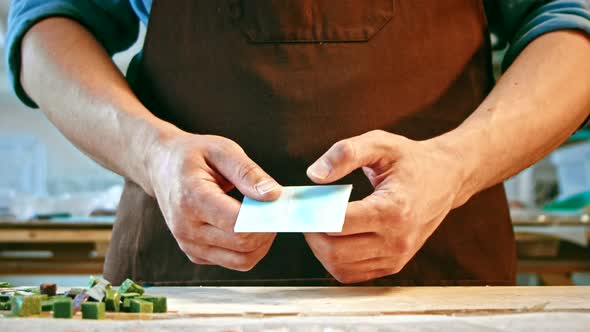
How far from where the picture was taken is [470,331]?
2.24 ft

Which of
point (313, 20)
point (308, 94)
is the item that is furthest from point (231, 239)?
point (313, 20)

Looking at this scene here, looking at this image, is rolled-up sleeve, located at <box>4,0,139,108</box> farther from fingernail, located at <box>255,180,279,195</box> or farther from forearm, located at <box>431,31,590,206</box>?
Result: forearm, located at <box>431,31,590,206</box>

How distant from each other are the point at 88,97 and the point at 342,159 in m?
0.50

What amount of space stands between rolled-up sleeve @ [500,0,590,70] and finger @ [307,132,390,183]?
46 centimetres

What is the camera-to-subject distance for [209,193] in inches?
35.1

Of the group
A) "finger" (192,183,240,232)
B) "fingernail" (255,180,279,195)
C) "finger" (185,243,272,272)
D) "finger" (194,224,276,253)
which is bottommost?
"finger" (185,243,272,272)

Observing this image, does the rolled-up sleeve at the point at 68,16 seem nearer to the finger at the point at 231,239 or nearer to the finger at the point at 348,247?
the finger at the point at 231,239

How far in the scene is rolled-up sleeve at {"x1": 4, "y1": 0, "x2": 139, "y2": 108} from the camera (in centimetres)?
122

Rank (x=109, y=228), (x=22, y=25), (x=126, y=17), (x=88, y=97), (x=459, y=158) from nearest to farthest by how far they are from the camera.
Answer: (x=459, y=158) < (x=88, y=97) < (x=22, y=25) < (x=126, y=17) < (x=109, y=228)

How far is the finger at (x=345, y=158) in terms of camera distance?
33.9 inches

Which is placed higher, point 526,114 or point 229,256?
point 526,114

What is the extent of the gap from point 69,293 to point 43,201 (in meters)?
3.21

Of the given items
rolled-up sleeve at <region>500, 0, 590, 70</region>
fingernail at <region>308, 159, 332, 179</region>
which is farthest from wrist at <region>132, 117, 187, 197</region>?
rolled-up sleeve at <region>500, 0, 590, 70</region>

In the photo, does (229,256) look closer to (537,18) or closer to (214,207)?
(214,207)
